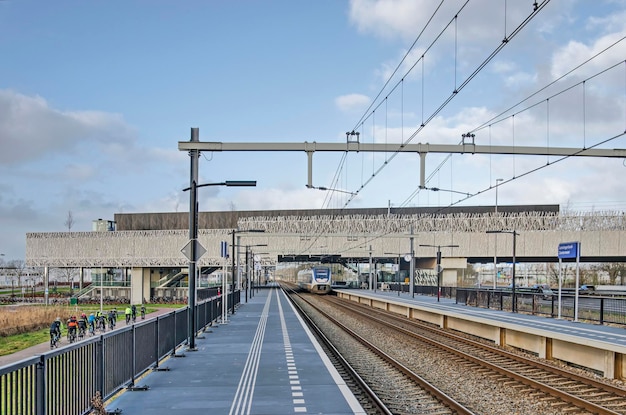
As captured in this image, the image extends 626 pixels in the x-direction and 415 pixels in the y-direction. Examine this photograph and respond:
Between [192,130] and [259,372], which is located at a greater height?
[192,130]

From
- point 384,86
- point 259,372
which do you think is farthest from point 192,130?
point 259,372

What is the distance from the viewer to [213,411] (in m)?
10.8

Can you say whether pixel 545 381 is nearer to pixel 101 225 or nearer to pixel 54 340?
pixel 54 340

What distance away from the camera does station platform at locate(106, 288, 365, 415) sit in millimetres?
11141

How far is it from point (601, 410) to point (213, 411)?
22.5 feet

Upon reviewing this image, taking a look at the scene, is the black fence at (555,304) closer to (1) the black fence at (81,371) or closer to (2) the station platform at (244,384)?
(2) the station platform at (244,384)

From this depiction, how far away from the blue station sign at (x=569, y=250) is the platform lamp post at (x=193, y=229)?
14.9 meters

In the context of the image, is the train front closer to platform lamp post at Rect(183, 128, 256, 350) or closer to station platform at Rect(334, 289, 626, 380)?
station platform at Rect(334, 289, 626, 380)

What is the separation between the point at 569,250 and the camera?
29000 millimetres

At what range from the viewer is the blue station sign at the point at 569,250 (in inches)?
1110

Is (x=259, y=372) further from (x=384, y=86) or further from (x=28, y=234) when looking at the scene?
(x=28, y=234)

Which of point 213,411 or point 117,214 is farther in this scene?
point 117,214

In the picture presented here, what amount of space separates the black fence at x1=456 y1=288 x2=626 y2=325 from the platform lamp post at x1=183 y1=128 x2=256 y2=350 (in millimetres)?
16095

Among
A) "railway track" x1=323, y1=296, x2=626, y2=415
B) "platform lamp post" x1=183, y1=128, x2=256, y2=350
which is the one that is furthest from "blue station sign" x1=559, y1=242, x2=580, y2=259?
"platform lamp post" x1=183, y1=128, x2=256, y2=350
